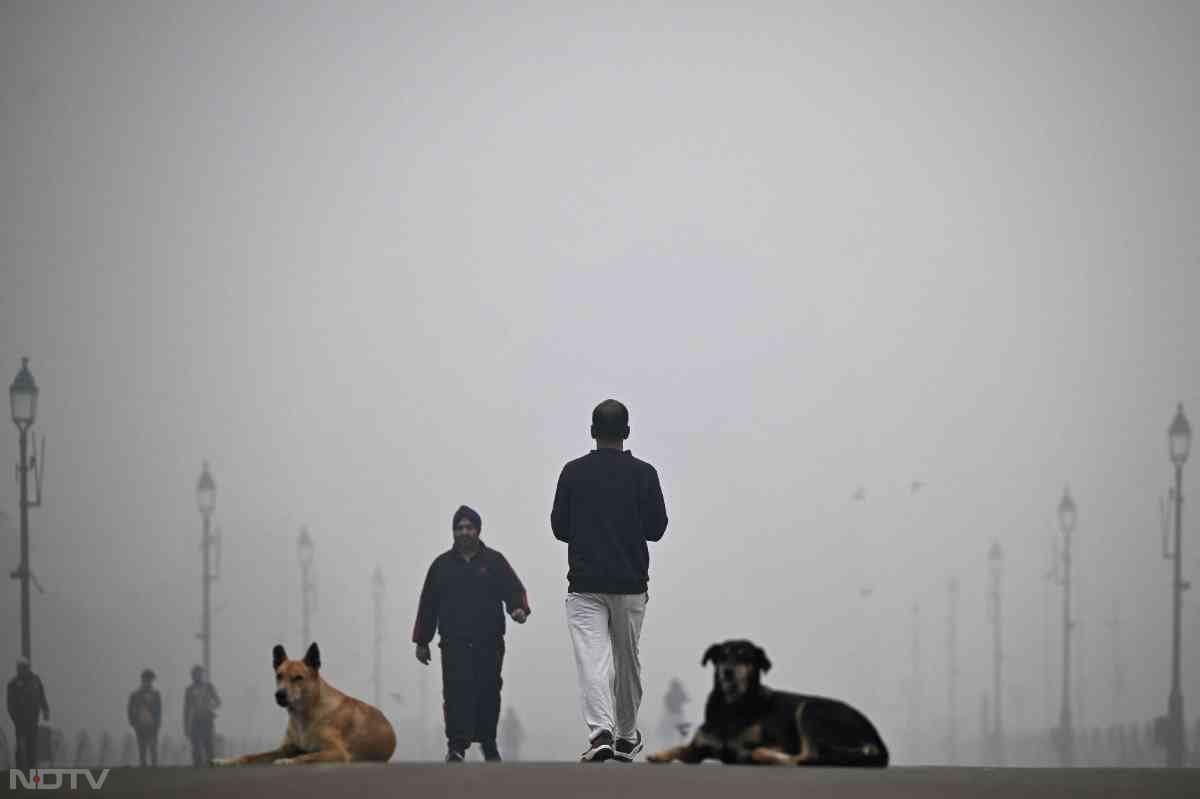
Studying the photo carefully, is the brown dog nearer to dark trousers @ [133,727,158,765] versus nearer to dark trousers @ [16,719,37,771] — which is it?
dark trousers @ [16,719,37,771]

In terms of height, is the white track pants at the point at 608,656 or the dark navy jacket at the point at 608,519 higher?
the dark navy jacket at the point at 608,519

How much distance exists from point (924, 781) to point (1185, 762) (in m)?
27.4

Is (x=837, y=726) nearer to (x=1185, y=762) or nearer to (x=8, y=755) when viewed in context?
(x=8, y=755)

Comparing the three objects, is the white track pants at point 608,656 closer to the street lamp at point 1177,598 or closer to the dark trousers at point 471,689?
the dark trousers at point 471,689

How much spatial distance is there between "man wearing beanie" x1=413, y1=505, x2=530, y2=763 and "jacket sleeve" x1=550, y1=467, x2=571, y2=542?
226 centimetres

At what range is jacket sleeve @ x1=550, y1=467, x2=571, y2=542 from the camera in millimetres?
13141

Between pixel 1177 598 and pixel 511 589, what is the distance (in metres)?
26.0

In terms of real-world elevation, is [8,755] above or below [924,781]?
below

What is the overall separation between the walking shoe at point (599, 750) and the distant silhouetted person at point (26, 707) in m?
14.1

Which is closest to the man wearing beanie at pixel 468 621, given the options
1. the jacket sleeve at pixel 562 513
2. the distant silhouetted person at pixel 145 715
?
the jacket sleeve at pixel 562 513

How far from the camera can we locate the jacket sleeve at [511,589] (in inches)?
606

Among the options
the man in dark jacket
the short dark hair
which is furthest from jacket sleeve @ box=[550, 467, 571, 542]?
the short dark hair

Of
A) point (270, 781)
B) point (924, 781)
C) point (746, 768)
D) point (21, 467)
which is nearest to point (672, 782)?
point (746, 768)

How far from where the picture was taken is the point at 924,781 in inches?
432
